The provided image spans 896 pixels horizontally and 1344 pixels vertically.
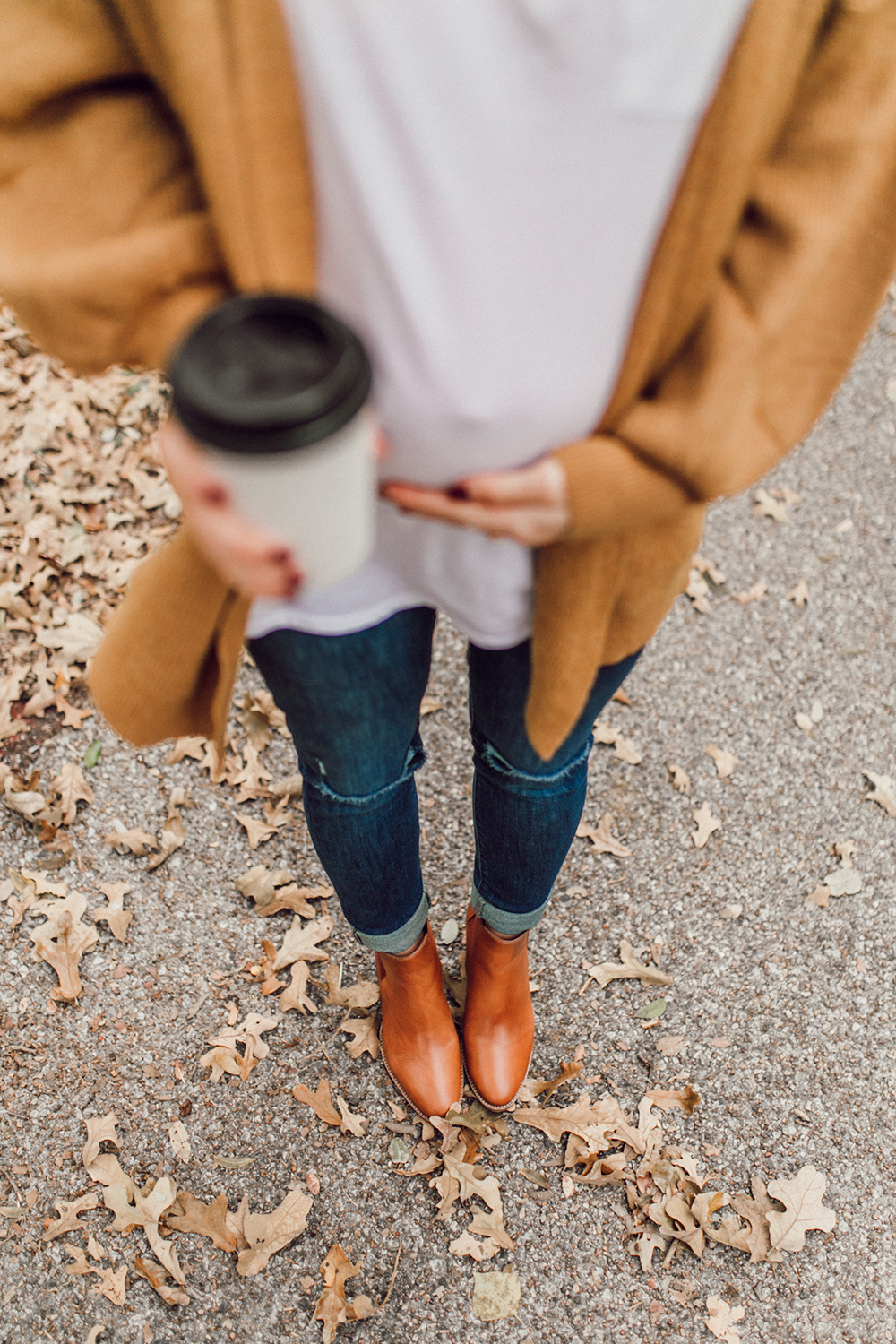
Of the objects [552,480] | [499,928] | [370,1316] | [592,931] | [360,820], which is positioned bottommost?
[370,1316]

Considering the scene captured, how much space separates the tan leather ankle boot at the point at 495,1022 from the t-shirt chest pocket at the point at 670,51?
1750 mm

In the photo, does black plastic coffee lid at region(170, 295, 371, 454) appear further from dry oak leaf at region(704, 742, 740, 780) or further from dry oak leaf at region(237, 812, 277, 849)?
dry oak leaf at region(704, 742, 740, 780)

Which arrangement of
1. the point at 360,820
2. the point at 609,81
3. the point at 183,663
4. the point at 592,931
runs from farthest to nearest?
the point at 592,931 → the point at 360,820 → the point at 183,663 → the point at 609,81

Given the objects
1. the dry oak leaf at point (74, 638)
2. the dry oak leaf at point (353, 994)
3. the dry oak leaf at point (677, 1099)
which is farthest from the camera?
the dry oak leaf at point (74, 638)

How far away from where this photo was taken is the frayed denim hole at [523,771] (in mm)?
1605

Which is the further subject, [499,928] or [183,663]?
[499,928]

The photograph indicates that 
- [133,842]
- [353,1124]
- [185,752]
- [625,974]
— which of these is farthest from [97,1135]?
[625,974]

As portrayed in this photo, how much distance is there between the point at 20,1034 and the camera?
2.36 meters

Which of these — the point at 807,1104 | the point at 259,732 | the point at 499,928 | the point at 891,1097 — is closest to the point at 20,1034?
the point at 259,732

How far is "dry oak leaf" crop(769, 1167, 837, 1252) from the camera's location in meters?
2.11

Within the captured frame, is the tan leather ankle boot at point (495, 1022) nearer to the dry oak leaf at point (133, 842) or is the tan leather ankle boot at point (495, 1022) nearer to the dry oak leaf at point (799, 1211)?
the dry oak leaf at point (799, 1211)

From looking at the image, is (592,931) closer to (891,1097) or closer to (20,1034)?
A: (891,1097)

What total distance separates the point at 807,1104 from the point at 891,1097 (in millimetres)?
231

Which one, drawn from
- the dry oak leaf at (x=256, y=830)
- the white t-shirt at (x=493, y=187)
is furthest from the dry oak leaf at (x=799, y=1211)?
the white t-shirt at (x=493, y=187)
